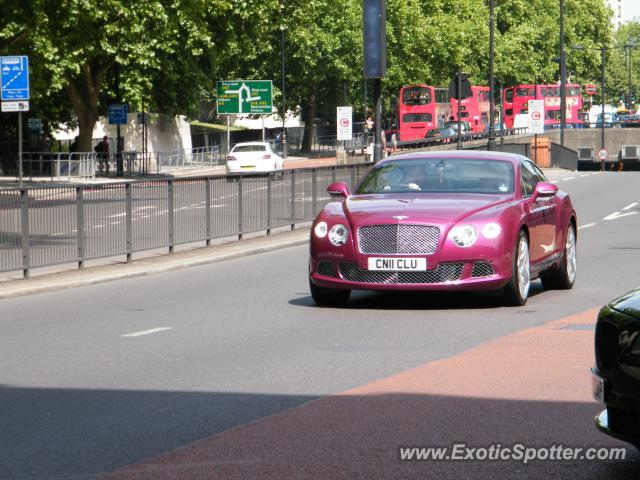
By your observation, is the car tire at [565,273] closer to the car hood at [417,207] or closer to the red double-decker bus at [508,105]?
the car hood at [417,207]

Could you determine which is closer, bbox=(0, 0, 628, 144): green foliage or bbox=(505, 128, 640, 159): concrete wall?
bbox=(0, 0, 628, 144): green foliage

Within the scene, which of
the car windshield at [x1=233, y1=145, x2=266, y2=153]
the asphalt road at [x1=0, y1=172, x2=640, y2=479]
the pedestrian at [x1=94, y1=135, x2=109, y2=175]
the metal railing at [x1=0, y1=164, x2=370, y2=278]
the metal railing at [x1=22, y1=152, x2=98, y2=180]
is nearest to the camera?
the asphalt road at [x1=0, y1=172, x2=640, y2=479]

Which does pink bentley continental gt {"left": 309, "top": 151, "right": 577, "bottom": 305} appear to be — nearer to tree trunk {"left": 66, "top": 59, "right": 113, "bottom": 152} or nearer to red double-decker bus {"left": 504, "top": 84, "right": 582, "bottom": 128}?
tree trunk {"left": 66, "top": 59, "right": 113, "bottom": 152}

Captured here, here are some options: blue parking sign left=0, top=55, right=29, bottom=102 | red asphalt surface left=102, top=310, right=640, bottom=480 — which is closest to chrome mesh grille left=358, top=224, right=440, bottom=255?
red asphalt surface left=102, top=310, right=640, bottom=480

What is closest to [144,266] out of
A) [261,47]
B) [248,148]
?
[248,148]

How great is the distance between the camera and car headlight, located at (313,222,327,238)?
12.8 m

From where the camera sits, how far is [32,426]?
7.32 meters

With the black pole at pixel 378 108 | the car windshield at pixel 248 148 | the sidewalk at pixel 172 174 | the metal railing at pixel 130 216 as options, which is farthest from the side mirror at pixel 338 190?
the car windshield at pixel 248 148

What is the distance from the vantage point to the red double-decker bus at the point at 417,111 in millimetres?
83625

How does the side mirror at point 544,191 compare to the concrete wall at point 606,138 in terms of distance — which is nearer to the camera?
the side mirror at point 544,191

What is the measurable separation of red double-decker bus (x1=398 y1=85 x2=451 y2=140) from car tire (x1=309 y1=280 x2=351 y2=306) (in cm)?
7018

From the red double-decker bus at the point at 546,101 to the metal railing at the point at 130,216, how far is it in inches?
3100

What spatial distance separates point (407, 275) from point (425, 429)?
17.9 ft

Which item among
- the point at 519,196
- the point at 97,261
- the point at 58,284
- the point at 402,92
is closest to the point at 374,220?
the point at 519,196
